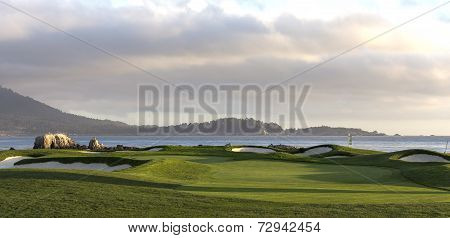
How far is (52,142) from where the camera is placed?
92.6 meters

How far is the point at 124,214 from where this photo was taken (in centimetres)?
1500

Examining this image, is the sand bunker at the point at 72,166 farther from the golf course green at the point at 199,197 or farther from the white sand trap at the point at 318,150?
the white sand trap at the point at 318,150

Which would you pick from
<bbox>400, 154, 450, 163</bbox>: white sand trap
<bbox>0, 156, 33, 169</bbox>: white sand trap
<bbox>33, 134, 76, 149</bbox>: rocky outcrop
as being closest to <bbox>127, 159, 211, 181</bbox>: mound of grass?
<bbox>0, 156, 33, 169</bbox>: white sand trap

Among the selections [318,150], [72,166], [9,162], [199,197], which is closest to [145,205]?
[199,197]

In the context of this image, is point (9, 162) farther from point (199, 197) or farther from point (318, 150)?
point (318, 150)

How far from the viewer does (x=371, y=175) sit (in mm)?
31641

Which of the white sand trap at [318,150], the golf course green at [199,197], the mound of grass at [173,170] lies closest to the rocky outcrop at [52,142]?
the white sand trap at [318,150]

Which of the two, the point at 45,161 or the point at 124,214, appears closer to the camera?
the point at 124,214
